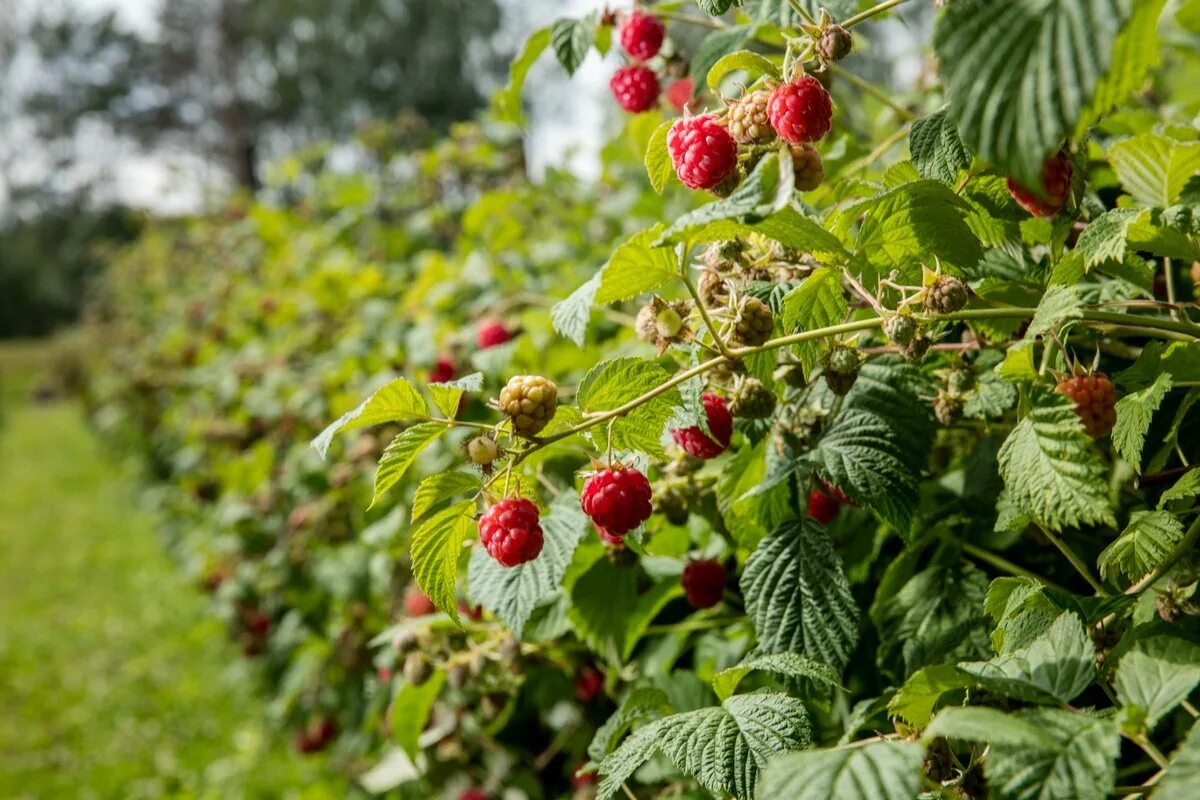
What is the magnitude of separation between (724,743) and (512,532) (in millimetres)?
259

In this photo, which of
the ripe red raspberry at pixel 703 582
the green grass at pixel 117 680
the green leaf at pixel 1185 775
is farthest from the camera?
the green grass at pixel 117 680

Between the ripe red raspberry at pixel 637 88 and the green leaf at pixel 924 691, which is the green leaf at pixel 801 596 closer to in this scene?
the green leaf at pixel 924 691

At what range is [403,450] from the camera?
858 millimetres

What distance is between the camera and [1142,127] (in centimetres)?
130

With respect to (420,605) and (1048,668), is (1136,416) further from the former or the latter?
(420,605)

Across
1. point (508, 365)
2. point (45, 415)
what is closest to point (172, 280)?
point (508, 365)

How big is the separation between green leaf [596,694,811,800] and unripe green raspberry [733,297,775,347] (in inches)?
12.7

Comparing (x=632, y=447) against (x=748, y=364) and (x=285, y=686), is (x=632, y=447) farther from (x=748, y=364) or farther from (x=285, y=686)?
(x=285, y=686)

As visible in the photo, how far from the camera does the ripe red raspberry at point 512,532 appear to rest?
32.5 inches

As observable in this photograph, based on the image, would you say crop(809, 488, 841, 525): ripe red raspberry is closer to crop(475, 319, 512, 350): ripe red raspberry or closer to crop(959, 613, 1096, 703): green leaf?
crop(959, 613, 1096, 703): green leaf

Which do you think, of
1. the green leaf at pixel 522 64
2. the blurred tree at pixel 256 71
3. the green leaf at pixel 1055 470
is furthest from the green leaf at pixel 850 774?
the blurred tree at pixel 256 71

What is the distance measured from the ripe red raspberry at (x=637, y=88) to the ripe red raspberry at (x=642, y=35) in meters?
0.05

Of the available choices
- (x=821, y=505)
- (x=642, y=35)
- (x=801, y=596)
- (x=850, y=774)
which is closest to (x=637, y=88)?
(x=642, y=35)

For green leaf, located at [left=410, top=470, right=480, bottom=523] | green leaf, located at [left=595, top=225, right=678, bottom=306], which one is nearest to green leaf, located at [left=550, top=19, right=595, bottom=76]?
green leaf, located at [left=595, top=225, right=678, bottom=306]
